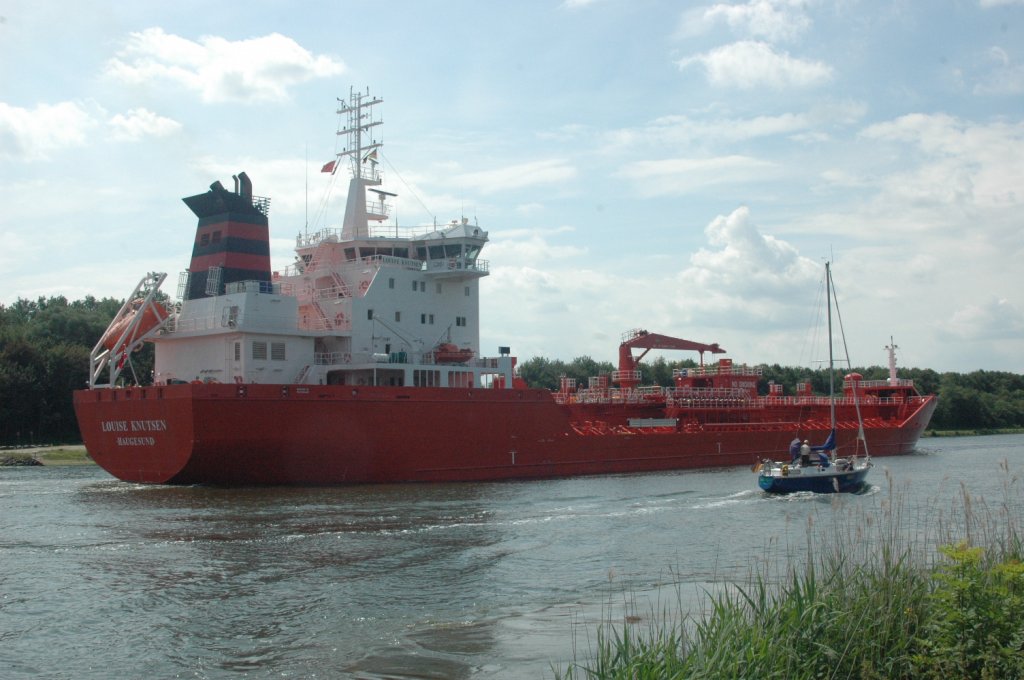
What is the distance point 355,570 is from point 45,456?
97.7 ft

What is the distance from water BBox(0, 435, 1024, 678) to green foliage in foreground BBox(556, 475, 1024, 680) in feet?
2.81

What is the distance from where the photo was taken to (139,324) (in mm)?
24453

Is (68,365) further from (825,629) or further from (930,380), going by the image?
(930,380)

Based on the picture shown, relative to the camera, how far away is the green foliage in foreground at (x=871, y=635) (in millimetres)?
6867

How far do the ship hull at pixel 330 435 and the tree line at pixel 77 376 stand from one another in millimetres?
4631

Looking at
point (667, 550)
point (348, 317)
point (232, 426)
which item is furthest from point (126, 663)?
point (348, 317)

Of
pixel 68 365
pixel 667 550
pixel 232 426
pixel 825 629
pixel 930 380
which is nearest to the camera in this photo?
pixel 825 629

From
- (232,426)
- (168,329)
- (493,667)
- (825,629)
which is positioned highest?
(168,329)

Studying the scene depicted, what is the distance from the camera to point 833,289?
29031 mm

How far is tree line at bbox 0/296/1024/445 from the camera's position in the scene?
45.2 m

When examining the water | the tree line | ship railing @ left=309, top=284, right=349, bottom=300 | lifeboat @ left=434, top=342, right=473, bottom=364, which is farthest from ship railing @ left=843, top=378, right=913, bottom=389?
ship railing @ left=309, top=284, right=349, bottom=300

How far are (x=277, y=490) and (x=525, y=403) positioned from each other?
26.8 ft

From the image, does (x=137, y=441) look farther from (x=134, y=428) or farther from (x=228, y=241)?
(x=228, y=241)

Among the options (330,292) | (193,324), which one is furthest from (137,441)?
(330,292)
